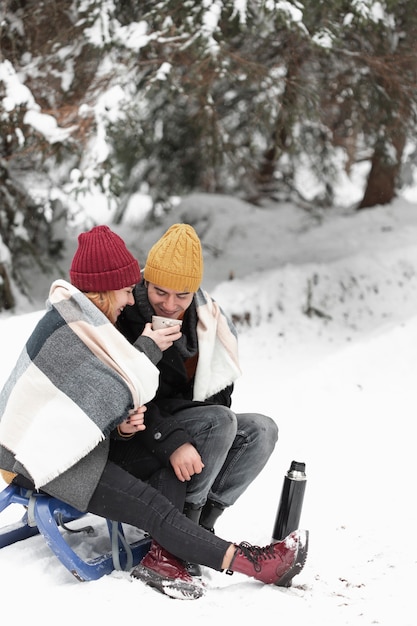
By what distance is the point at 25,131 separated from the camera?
5.48 meters

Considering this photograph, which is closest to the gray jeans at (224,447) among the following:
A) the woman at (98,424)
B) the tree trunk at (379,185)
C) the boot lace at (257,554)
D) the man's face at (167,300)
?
the woman at (98,424)

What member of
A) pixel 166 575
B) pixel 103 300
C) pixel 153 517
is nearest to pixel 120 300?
pixel 103 300

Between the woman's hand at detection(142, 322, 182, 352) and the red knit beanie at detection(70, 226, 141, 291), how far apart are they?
0.59 ft

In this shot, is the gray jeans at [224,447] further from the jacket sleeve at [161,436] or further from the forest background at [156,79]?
the forest background at [156,79]

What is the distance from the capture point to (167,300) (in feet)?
9.32

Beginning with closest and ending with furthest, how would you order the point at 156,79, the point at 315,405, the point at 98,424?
the point at 98,424 < the point at 315,405 < the point at 156,79

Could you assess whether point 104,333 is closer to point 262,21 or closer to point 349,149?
point 262,21

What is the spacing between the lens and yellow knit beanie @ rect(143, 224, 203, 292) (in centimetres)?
281

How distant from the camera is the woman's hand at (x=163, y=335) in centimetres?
265

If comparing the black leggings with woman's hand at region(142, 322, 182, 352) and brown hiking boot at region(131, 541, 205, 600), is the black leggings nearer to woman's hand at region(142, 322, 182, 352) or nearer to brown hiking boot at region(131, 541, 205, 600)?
brown hiking boot at region(131, 541, 205, 600)

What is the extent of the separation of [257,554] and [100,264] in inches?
43.0

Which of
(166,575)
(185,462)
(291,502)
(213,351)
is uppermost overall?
(213,351)

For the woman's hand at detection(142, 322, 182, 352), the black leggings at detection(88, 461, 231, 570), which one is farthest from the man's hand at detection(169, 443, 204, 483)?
the woman's hand at detection(142, 322, 182, 352)

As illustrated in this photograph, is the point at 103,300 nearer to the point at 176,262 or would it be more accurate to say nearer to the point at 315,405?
the point at 176,262
